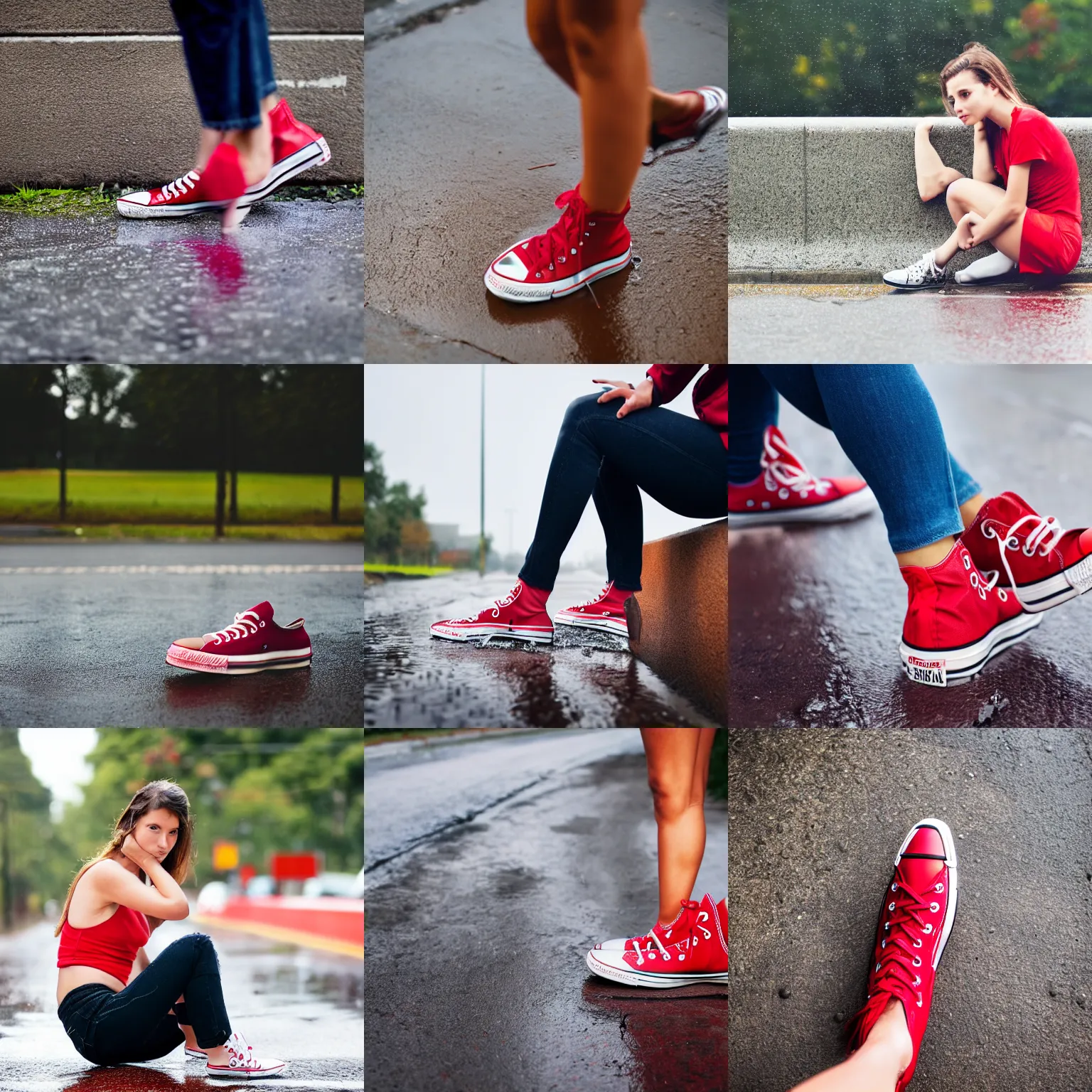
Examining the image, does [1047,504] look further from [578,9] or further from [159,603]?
[159,603]

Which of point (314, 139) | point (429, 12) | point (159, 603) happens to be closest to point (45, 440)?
point (159, 603)

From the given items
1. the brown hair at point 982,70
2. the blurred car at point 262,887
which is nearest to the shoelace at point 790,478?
the brown hair at point 982,70

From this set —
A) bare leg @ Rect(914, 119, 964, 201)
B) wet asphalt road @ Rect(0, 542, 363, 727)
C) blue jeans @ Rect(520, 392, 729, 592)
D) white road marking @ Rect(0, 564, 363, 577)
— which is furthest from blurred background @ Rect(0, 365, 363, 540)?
bare leg @ Rect(914, 119, 964, 201)

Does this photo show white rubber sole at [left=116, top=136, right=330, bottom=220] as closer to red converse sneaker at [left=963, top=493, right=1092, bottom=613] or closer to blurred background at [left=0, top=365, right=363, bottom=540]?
blurred background at [left=0, top=365, right=363, bottom=540]

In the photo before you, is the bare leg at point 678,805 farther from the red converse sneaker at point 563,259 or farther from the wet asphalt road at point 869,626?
the red converse sneaker at point 563,259

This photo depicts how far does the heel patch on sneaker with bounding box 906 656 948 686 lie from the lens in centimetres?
258

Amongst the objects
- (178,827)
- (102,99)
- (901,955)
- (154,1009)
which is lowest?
(154,1009)

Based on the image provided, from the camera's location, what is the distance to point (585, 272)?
104 inches

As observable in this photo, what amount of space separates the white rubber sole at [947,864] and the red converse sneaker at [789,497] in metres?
1.06

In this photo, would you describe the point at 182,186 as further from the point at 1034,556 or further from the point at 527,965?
the point at 1034,556

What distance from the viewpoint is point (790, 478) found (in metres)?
3.26

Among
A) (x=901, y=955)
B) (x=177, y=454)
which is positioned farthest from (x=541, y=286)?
(x=177, y=454)

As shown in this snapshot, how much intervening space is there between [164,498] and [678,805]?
326cm

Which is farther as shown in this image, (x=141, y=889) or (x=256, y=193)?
(x=256, y=193)
